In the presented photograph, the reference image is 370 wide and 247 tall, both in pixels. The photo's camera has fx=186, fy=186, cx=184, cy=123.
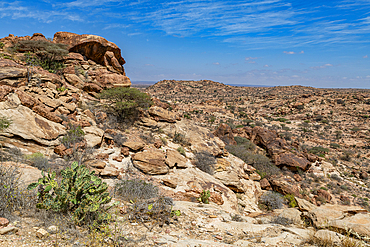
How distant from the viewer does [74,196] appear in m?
3.52

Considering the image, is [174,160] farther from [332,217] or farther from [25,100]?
[25,100]

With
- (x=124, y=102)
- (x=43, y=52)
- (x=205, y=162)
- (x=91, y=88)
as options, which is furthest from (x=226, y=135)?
(x=43, y=52)

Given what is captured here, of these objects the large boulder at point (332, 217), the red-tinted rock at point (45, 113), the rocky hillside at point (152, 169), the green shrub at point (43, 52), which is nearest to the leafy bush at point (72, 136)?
the rocky hillside at point (152, 169)

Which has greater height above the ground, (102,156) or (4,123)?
(4,123)

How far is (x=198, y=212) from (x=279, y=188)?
8.68 m

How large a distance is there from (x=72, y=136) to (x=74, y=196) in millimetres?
4741

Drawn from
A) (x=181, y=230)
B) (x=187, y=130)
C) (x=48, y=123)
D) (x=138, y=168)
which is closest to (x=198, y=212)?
(x=181, y=230)

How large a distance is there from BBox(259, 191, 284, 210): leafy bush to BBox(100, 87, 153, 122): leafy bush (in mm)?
8906

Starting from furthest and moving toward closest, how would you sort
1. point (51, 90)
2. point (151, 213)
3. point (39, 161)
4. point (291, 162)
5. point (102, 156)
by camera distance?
point (291, 162) → point (51, 90) → point (102, 156) → point (39, 161) → point (151, 213)

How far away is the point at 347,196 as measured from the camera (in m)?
13.2

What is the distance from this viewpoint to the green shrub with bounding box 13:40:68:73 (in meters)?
11.8

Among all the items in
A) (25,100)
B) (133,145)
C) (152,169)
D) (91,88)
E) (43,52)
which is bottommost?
(152,169)

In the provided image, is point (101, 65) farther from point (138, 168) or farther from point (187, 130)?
point (138, 168)

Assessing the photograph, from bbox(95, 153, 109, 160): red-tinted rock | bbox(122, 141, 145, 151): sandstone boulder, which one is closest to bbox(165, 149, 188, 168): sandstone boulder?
bbox(122, 141, 145, 151): sandstone boulder
